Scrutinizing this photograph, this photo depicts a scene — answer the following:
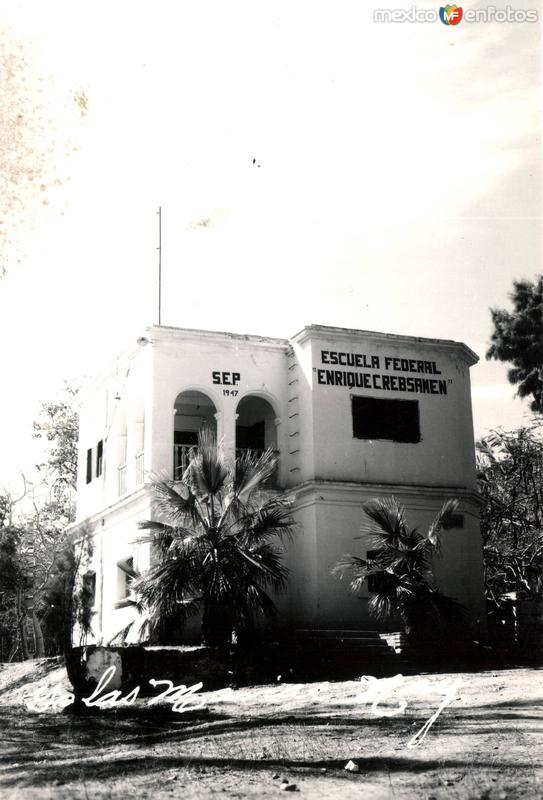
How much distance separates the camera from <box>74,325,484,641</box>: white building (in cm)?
2006

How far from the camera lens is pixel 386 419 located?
21391 mm

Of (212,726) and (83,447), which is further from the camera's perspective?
(83,447)

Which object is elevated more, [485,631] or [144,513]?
[144,513]

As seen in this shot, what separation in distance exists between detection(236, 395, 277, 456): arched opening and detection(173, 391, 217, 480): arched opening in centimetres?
68

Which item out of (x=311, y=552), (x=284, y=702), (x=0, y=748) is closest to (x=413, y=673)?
(x=284, y=702)

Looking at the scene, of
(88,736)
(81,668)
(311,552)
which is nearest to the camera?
(88,736)

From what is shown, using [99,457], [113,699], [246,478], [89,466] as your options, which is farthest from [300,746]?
[89,466]

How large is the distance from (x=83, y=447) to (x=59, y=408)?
31.8 feet

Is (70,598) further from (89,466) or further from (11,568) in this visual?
(11,568)

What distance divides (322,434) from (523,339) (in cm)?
443

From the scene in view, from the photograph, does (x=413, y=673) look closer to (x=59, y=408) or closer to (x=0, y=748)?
(x=0, y=748)

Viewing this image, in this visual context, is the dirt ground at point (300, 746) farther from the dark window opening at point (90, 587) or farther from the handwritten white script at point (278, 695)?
the dark window opening at point (90, 587)

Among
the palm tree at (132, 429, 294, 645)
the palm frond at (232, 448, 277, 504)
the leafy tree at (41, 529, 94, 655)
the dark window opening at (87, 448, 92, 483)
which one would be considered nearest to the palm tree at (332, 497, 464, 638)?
the palm tree at (132, 429, 294, 645)

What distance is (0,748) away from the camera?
1011 cm
